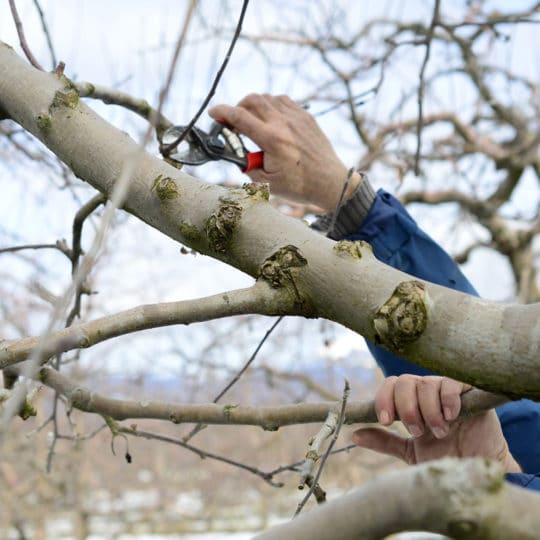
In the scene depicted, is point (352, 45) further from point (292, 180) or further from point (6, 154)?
point (292, 180)

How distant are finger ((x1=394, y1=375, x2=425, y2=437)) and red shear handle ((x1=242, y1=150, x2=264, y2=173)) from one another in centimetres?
73

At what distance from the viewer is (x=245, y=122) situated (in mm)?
1467

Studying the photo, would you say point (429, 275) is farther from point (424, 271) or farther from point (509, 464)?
point (509, 464)

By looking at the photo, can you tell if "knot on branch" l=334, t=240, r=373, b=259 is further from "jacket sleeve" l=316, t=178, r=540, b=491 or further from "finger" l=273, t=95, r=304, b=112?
"finger" l=273, t=95, r=304, b=112

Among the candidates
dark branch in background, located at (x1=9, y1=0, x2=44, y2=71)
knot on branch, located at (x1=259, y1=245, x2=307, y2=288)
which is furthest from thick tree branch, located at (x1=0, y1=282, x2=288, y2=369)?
dark branch in background, located at (x1=9, y1=0, x2=44, y2=71)

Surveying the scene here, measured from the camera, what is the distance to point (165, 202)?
83cm

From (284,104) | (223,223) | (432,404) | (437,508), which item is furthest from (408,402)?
(284,104)

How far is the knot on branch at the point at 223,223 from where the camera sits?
0.78 meters

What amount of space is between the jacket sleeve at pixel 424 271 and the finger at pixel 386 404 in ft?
1.13

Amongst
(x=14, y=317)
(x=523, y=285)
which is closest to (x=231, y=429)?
(x=14, y=317)

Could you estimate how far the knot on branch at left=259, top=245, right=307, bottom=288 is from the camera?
734 mm

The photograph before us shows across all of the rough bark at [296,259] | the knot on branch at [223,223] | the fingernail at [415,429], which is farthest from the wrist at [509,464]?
the knot on branch at [223,223]

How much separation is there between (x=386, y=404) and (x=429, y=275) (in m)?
0.43

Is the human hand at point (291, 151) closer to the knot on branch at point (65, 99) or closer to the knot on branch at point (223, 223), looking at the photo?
the knot on branch at point (65, 99)
